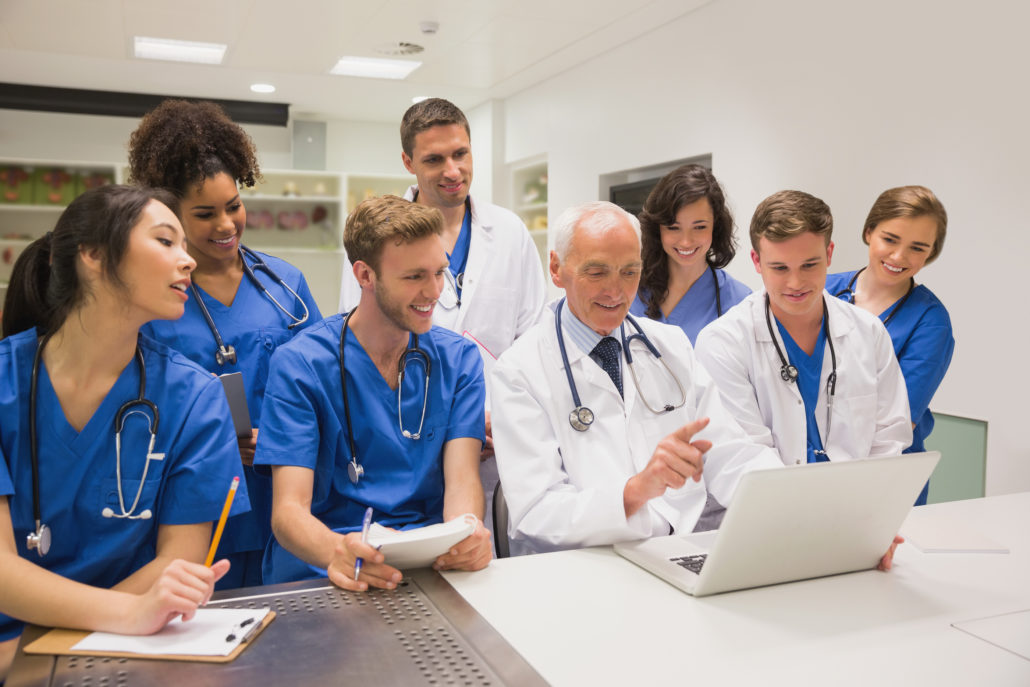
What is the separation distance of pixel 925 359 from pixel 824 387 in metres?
0.54

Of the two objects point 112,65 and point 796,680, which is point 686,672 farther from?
point 112,65

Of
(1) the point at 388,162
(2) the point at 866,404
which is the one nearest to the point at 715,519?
(2) the point at 866,404

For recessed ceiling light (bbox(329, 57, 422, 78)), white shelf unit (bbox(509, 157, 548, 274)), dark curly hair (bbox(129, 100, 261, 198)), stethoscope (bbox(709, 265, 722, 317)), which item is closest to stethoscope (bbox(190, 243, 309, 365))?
dark curly hair (bbox(129, 100, 261, 198))

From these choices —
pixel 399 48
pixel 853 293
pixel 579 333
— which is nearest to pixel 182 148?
pixel 579 333

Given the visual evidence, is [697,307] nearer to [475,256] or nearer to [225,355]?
[475,256]

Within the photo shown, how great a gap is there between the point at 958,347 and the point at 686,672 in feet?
9.02

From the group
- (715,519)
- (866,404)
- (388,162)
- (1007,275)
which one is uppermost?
(388,162)

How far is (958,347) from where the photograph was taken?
3320mm

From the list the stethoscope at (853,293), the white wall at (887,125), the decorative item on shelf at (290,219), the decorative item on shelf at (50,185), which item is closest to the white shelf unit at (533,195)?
the white wall at (887,125)

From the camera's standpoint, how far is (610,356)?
190 cm

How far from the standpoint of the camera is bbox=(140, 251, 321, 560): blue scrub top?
1.99 m

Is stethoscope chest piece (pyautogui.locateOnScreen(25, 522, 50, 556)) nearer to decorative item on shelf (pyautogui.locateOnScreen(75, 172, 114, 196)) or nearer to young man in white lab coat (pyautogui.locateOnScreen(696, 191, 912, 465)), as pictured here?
young man in white lab coat (pyautogui.locateOnScreen(696, 191, 912, 465))

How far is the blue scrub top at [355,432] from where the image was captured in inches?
67.6

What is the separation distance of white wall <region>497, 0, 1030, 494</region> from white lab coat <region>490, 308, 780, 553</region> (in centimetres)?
187
